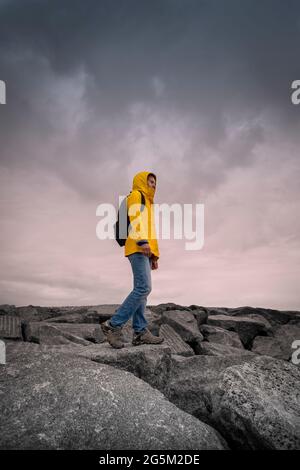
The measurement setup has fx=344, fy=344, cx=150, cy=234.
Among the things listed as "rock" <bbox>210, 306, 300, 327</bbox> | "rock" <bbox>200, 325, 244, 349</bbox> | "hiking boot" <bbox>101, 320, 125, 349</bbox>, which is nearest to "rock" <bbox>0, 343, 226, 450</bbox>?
"hiking boot" <bbox>101, 320, 125, 349</bbox>

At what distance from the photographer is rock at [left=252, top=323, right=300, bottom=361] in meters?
8.13

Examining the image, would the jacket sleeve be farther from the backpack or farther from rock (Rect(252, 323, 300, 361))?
rock (Rect(252, 323, 300, 361))

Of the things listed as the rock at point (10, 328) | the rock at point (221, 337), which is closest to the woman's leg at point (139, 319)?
the rock at point (10, 328)

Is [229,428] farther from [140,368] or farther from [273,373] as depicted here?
[140,368]

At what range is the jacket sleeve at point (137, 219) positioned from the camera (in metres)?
4.65

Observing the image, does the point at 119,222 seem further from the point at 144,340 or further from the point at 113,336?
the point at 144,340

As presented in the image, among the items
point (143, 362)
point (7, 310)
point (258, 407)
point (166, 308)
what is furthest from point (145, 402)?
point (7, 310)

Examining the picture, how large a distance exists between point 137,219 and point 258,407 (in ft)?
8.86

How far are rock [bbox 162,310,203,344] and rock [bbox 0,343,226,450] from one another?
5029 millimetres

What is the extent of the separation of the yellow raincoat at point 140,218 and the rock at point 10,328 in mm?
4132

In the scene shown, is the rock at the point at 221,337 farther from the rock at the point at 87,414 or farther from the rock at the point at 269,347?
the rock at the point at 87,414

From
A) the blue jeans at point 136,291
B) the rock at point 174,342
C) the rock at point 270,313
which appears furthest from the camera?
the rock at point 270,313
